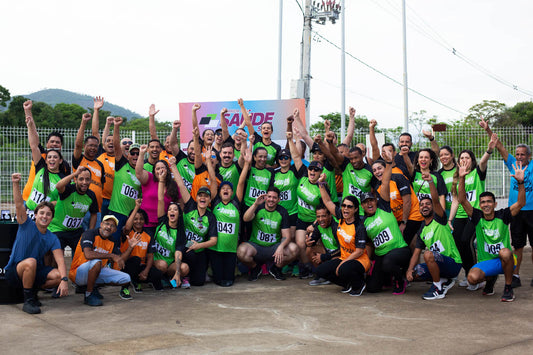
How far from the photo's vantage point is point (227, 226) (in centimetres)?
841

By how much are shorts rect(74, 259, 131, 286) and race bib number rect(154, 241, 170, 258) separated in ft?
3.13

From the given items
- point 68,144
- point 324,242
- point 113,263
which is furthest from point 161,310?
point 68,144

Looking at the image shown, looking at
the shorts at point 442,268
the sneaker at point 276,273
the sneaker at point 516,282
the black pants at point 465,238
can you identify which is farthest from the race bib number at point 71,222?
the sneaker at point 516,282

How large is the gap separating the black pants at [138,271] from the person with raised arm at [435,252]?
3.39 meters

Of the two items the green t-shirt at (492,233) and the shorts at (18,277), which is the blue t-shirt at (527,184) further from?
the shorts at (18,277)

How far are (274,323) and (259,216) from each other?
299 centimetres

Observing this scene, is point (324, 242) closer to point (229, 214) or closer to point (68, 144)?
point (229, 214)

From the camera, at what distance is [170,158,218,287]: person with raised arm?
8.19m

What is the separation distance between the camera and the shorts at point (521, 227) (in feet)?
26.1

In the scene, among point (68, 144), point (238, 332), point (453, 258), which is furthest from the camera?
point (68, 144)

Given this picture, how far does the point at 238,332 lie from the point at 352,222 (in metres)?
2.68

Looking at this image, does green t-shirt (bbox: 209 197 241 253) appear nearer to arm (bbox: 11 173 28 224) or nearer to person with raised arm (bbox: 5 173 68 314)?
person with raised arm (bbox: 5 173 68 314)

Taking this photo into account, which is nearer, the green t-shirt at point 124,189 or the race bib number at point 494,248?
the race bib number at point 494,248

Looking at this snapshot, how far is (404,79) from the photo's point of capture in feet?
76.4
